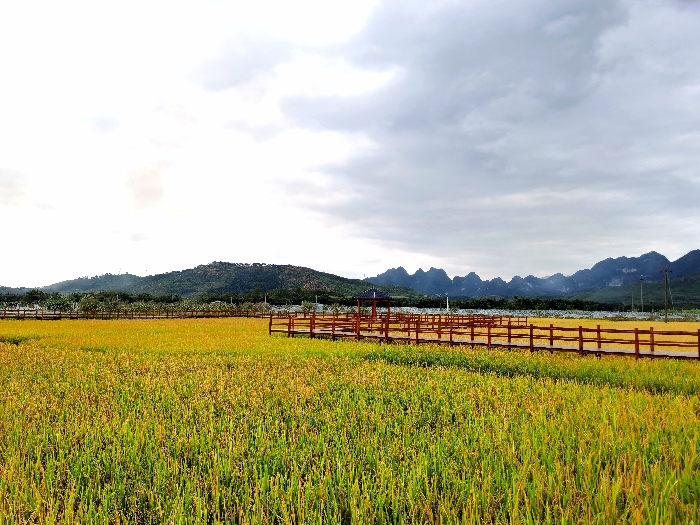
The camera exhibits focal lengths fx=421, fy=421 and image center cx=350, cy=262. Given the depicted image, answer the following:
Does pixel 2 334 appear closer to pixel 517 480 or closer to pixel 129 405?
pixel 129 405

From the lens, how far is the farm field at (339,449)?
14.9ft

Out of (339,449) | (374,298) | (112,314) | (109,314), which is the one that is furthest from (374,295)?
(112,314)

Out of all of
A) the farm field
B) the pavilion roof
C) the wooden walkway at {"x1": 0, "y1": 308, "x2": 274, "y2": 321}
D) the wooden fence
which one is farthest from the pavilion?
the wooden walkway at {"x1": 0, "y1": 308, "x2": 274, "y2": 321}

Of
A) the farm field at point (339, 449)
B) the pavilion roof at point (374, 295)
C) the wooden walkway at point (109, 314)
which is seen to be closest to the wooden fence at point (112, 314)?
the wooden walkway at point (109, 314)

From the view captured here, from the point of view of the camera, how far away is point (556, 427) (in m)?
7.58

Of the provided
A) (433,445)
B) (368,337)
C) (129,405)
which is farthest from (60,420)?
(368,337)

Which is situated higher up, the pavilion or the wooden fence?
the pavilion

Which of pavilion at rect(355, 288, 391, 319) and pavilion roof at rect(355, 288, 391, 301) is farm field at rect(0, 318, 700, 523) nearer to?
pavilion at rect(355, 288, 391, 319)

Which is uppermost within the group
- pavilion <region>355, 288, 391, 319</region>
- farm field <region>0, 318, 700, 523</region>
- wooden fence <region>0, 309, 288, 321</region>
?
pavilion <region>355, 288, 391, 319</region>

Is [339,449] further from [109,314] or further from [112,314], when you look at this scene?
[112,314]

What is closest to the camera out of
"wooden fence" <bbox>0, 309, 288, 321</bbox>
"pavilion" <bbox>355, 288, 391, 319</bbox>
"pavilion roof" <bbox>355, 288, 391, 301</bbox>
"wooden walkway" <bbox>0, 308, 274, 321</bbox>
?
"pavilion" <bbox>355, 288, 391, 319</bbox>

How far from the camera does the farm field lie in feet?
14.9

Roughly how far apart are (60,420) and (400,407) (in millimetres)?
6709

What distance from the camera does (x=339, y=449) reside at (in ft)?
21.0
